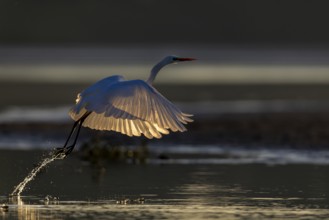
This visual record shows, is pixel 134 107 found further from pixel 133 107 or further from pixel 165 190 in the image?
pixel 165 190

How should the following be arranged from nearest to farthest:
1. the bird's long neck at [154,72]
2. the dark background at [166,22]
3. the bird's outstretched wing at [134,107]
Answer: the bird's outstretched wing at [134,107] → the bird's long neck at [154,72] → the dark background at [166,22]

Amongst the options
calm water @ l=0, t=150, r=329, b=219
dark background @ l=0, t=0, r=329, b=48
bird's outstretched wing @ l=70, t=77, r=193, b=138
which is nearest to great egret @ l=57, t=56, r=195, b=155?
bird's outstretched wing @ l=70, t=77, r=193, b=138

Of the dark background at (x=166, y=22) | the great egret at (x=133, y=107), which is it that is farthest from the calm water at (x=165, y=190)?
the dark background at (x=166, y=22)

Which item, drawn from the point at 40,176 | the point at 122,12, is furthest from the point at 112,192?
the point at 122,12

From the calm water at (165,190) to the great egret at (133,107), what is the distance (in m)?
0.96

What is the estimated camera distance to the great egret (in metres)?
15.4

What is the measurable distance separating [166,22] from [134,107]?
121 meters

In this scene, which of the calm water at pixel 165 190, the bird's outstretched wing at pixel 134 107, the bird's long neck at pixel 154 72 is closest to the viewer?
the calm water at pixel 165 190

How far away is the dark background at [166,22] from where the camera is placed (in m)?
124

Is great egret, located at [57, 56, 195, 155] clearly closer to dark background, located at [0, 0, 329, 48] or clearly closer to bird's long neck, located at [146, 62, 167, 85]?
bird's long neck, located at [146, 62, 167, 85]

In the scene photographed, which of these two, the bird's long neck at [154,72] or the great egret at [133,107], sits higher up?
the bird's long neck at [154,72]

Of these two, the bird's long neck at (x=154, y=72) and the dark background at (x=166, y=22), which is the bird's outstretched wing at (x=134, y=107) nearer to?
the bird's long neck at (x=154, y=72)

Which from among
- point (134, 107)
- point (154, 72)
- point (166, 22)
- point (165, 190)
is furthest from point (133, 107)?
point (166, 22)

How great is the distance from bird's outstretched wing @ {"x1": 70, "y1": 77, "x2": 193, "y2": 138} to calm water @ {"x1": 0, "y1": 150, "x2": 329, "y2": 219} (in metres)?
0.98
